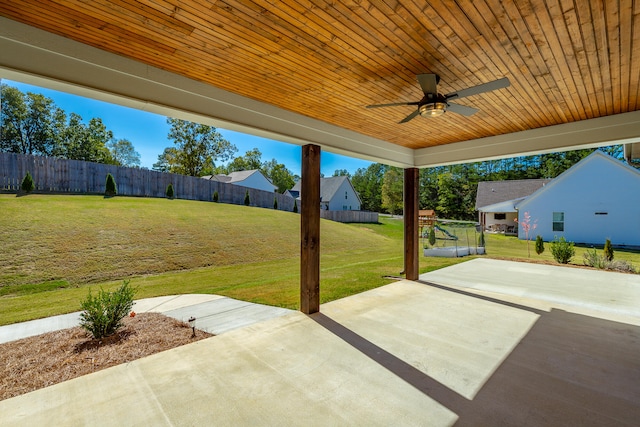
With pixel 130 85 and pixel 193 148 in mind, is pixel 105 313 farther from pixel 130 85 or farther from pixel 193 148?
pixel 193 148

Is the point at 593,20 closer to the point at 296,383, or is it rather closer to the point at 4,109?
the point at 296,383

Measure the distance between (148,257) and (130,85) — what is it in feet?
19.9

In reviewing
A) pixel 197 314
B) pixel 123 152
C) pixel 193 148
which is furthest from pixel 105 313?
pixel 123 152

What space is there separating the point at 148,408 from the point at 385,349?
217cm

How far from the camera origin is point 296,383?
243 centimetres

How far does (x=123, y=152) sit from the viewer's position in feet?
80.8

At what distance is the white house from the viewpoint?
37.9ft

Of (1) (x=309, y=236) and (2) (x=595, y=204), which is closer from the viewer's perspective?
(1) (x=309, y=236)

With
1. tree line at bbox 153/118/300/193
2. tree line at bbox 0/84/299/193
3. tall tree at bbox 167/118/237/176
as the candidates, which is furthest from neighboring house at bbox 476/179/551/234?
tall tree at bbox 167/118/237/176

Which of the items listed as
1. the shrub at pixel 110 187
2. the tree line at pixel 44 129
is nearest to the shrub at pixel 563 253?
the shrub at pixel 110 187

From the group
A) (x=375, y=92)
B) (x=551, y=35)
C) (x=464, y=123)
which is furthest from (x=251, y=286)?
(x=551, y=35)

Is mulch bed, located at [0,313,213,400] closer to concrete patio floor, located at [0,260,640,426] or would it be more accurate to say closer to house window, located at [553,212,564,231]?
concrete patio floor, located at [0,260,640,426]

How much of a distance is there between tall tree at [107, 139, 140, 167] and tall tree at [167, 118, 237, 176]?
505 centimetres

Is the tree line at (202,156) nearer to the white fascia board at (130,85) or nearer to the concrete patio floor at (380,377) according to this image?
the white fascia board at (130,85)
